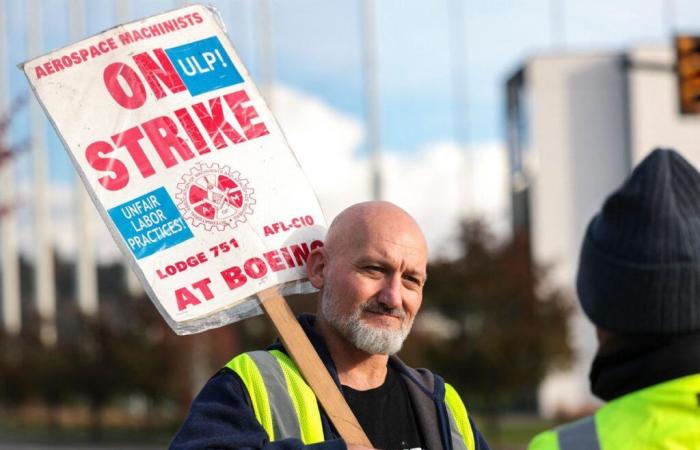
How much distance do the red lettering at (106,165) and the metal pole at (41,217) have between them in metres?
27.7

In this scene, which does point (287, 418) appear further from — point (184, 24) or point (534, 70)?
point (534, 70)

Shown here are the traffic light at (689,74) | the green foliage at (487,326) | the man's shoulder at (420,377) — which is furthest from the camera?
the green foliage at (487,326)

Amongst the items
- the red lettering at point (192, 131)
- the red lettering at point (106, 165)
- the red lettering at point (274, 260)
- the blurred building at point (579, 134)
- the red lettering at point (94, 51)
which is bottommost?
the blurred building at point (579, 134)

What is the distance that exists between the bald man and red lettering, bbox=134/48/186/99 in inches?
24.3

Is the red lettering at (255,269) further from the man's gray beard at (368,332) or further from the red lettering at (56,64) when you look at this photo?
the red lettering at (56,64)

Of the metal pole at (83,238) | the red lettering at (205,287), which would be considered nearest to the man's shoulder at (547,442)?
the red lettering at (205,287)

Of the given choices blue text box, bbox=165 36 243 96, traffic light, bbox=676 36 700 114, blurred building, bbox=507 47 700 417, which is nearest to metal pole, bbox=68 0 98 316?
blurred building, bbox=507 47 700 417

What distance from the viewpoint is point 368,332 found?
3.53m

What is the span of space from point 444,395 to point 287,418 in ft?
1.72

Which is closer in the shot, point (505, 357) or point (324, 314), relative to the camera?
point (324, 314)

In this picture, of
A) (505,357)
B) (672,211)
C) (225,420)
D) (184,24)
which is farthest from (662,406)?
(505,357)

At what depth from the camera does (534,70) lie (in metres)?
47.0

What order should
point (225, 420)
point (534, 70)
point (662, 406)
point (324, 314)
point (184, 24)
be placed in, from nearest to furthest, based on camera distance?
1. point (662, 406)
2. point (225, 420)
3. point (324, 314)
4. point (184, 24)
5. point (534, 70)

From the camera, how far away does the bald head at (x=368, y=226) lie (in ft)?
11.8
